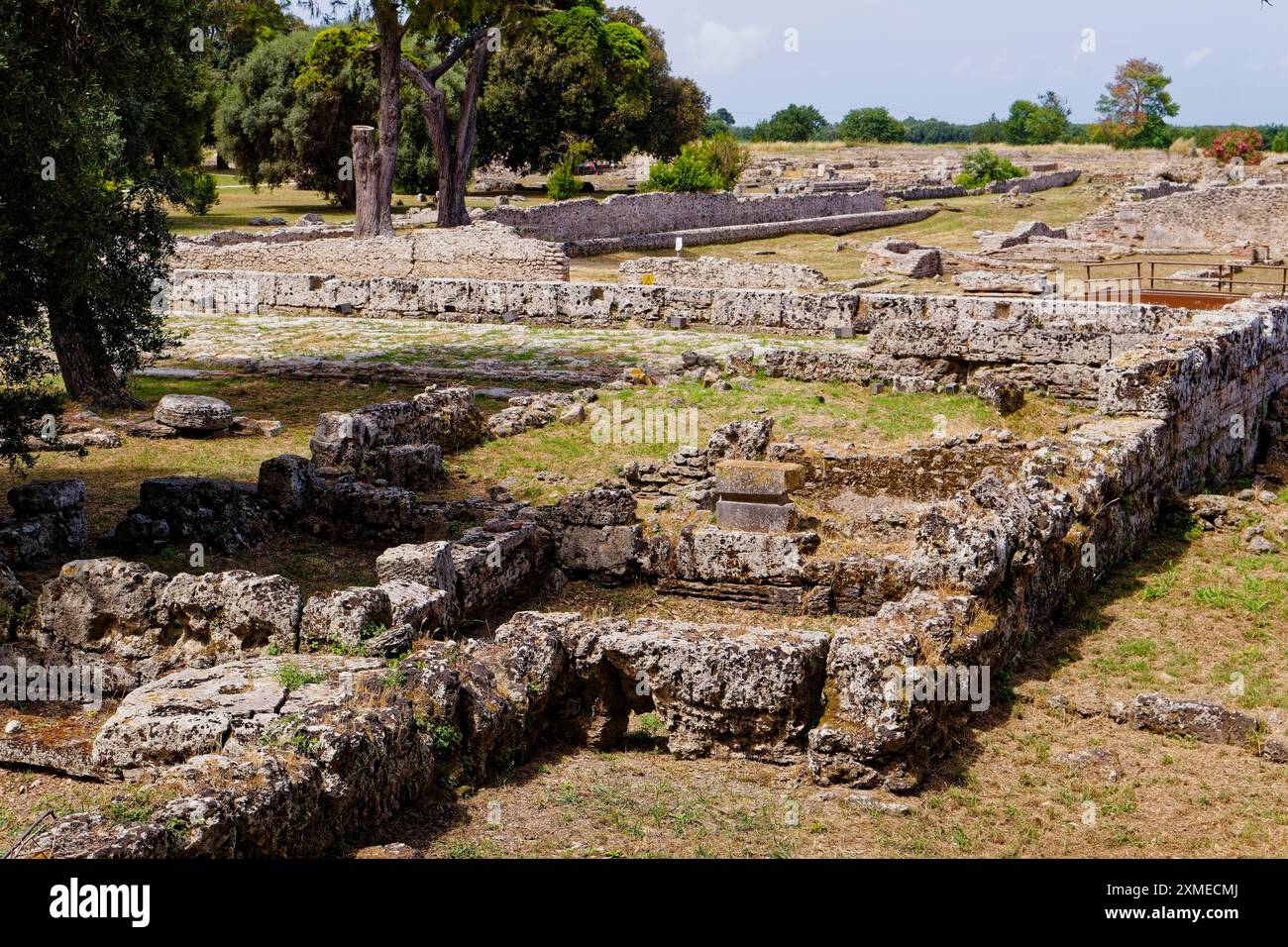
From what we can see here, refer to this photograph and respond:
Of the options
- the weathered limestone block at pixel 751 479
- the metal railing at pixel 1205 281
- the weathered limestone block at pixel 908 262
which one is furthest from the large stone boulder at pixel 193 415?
the weathered limestone block at pixel 908 262

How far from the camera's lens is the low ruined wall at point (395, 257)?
101 ft

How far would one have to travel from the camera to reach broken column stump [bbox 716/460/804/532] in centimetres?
1269

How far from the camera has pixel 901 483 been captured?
14477mm

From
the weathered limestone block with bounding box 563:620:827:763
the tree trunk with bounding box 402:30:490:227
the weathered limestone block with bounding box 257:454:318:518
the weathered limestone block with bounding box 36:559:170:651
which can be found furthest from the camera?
the tree trunk with bounding box 402:30:490:227

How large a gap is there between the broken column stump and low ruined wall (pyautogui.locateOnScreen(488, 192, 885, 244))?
26596 millimetres

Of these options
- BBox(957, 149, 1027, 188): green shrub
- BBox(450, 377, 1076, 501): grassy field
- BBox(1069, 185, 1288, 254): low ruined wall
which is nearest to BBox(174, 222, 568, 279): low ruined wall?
BBox(450, 377, 1076, 501): grassy field

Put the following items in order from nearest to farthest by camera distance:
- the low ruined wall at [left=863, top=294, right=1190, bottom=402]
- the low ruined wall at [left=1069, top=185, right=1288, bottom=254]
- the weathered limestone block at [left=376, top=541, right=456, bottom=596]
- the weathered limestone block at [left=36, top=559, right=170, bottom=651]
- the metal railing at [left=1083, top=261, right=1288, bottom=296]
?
the weathered limestone block at [left=36, top=559, right=170, bottom=651] < the weathered limestone block at [left=376, top=541, right=456, bottom=596] < the low ruined wall at [left=863, top=294, right=1190, bottom=402] < the metal railing at [left=1083, top=261, right=1288, bottom=296] < the low ruined wall at [left=1069, top=185, right=1288, bottom=254]

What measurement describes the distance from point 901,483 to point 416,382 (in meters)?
9.48

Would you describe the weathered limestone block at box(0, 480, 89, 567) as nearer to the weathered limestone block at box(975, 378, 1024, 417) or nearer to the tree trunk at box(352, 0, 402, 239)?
the weathered limestone block at box(975, 378, 1024, 417)

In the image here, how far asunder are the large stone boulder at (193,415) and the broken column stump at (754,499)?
8.11 metres

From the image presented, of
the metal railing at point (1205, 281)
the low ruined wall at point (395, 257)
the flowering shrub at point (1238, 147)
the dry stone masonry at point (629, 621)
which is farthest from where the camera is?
the flowering shrub at point (1238, 147)

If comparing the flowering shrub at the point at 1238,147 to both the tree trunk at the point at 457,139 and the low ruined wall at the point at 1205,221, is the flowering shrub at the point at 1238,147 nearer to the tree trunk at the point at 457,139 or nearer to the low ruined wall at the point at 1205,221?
the low ruined wall at the point at 1205,221

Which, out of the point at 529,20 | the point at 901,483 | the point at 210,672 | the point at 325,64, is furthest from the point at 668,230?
the point at 210,672

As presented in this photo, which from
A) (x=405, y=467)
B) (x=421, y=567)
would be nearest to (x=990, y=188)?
(x=405, y=467)
